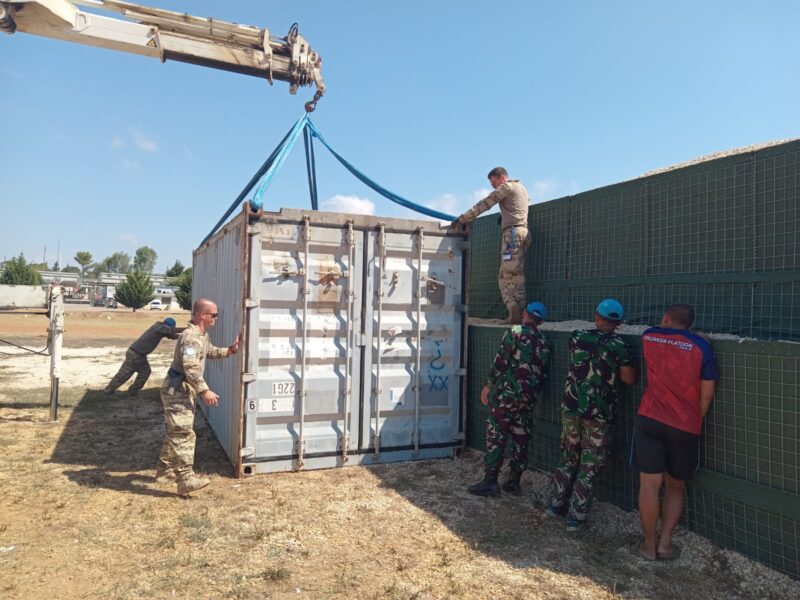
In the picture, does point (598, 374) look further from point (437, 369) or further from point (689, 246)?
point (437, 369)

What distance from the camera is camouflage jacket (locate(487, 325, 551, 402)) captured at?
514 centimetres

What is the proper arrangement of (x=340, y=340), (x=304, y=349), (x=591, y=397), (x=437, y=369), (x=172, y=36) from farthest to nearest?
(x=172, y=36) → (x=437, y=369) → (x=340, y=340) → (x=304, y=349) → (x=591, y=397)

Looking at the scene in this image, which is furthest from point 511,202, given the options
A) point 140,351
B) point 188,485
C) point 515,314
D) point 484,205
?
point 140,351

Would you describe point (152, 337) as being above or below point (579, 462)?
above

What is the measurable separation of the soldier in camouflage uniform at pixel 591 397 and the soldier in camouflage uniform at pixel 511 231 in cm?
151

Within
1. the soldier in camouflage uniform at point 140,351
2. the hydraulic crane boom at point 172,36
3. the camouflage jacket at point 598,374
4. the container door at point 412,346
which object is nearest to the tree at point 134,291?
the soldier in camouflage uniform at point 140,351

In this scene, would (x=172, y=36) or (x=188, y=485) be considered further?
(x=172, y=36)

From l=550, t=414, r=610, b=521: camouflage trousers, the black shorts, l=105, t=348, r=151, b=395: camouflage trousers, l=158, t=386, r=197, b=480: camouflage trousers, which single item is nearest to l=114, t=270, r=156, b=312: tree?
l=105, t=348, r=151, b=395: camouflage trousers

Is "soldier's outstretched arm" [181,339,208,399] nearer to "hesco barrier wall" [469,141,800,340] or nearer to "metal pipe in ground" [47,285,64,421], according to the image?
"hesco barrier wall" [469,141,800,340]

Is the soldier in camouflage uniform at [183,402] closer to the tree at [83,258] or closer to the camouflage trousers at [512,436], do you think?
the camouflage trousers at [512,436]

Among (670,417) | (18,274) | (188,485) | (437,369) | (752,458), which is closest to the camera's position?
(752,458)

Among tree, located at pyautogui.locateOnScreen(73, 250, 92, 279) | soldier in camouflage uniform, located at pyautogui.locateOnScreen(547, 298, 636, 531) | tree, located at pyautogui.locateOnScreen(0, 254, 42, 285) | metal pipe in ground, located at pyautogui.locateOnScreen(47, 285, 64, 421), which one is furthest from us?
tree, located at pyautogui.locateOnScreen(73, 250, 92, 279)

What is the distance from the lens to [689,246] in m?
4.51

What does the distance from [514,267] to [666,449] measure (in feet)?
8.54
